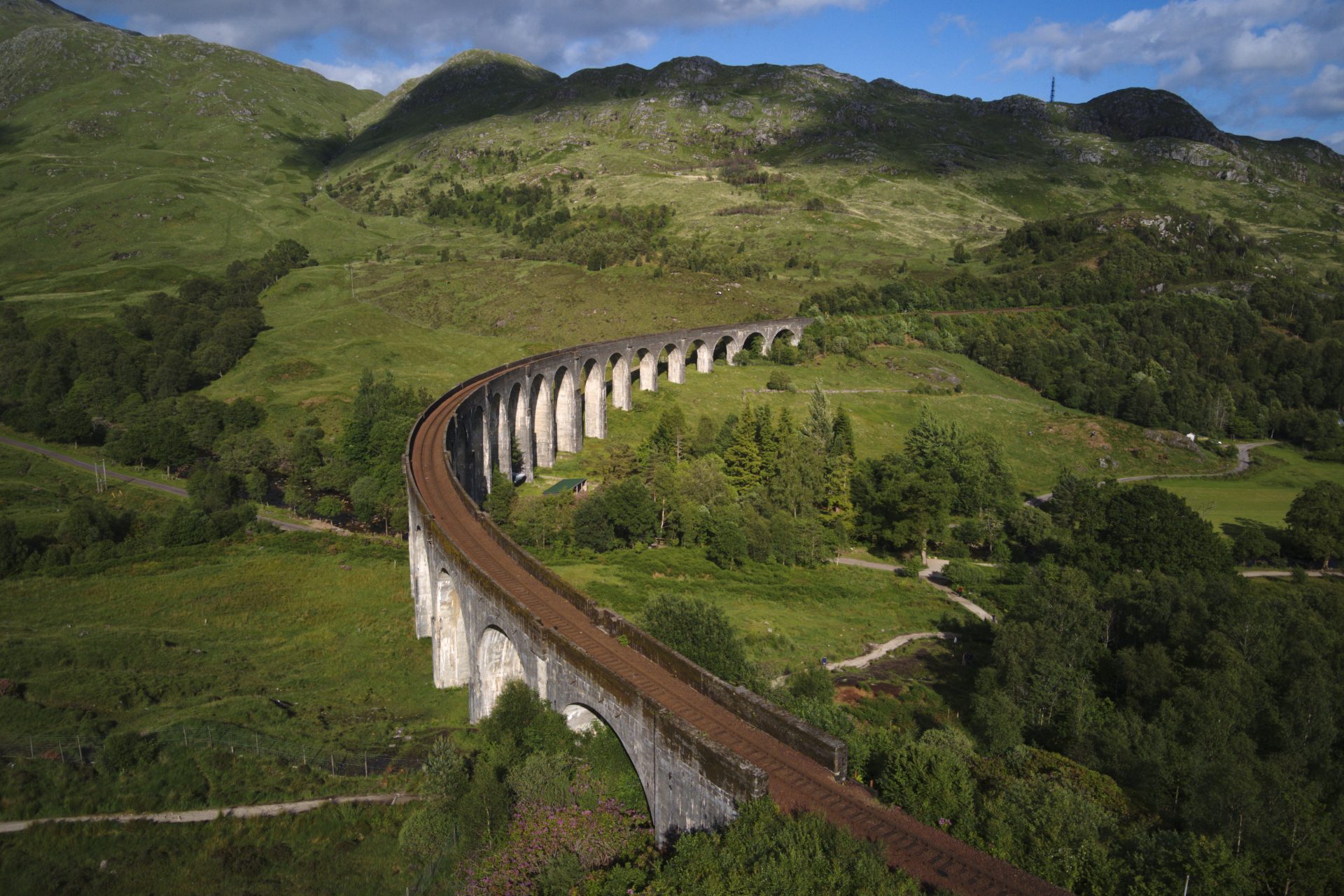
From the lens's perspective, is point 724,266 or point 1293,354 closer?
point 1293,354

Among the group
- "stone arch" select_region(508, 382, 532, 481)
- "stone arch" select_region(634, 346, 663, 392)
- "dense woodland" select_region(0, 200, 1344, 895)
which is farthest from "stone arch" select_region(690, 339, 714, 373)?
"stone arch" select_region(508, 382, 532, 481)

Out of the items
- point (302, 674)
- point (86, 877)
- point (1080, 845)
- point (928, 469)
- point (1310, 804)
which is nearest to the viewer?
point (1080, 845)

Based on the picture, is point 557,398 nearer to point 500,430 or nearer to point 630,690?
point 500,430

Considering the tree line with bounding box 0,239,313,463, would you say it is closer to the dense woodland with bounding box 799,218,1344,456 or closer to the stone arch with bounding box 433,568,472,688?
the stone arch with bounding box 433,568,472,688

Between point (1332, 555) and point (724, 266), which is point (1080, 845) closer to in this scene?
point (1332, 555)

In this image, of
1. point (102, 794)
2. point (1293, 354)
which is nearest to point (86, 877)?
point (102, 794)

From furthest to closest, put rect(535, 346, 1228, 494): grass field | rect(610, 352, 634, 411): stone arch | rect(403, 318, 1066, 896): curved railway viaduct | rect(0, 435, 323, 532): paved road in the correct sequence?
1. rect(610, 352, 634, 411): stone arch
2. rect(535, 346, 1228, 494): grass field
3. rect(0, 435, 323, 532): paved road
4. rect(403, 318, 1066, 896): curved railway viaduct
